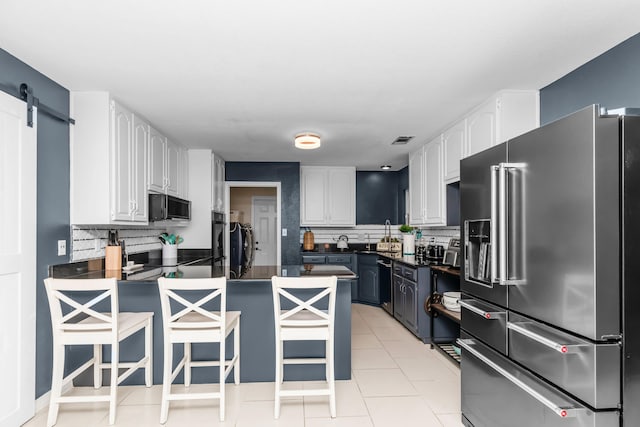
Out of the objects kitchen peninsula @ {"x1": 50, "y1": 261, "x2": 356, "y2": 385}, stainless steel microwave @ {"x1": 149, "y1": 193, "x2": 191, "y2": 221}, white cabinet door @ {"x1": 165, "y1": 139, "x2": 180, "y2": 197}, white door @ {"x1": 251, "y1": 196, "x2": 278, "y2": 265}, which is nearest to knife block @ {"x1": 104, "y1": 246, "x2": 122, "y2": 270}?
kitchen peninsula @ {"x1": 50, "y1": 261, "x2": 356, "y2": 385}

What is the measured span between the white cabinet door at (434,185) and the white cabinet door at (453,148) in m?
0.15

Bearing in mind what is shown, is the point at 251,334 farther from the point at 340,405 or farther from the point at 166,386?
the point at 340,405

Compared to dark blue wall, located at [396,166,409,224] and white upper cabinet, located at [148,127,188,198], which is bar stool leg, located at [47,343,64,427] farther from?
dark blue wall, located at [396,166,409,224]

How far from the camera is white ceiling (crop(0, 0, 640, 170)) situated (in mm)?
1975

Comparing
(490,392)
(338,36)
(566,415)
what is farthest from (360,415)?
(338,36)

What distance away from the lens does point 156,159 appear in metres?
4.22

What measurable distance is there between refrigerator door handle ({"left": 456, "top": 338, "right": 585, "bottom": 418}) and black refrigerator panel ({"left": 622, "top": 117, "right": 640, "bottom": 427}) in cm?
19

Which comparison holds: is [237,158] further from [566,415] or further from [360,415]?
[566,415]

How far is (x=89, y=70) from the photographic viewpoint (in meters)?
2.74

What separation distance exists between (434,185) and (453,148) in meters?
0.65

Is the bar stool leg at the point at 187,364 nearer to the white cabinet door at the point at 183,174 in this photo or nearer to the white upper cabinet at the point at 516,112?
the white cabinet door at the point at 183,174

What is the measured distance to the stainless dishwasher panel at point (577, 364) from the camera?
1510 millimetres

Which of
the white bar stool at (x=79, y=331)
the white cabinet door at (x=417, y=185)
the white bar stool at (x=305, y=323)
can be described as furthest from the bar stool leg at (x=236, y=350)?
the white cabinet door at (x=417, y=185)

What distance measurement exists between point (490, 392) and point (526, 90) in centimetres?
231
